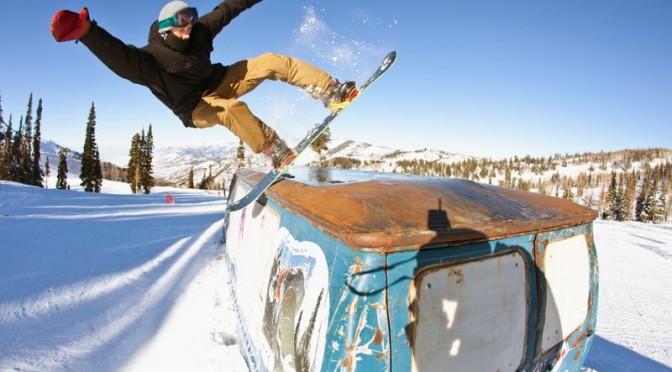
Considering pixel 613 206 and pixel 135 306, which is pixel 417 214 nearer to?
pixel 135 306

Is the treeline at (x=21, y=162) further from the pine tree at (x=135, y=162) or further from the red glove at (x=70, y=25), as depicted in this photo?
the red glove at (x=70, y=25)

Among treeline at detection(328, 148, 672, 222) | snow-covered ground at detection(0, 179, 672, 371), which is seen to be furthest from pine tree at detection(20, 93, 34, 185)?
treeline at detection(328, 148, 672, 222)

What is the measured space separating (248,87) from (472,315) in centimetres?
332

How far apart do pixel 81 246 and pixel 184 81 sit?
18.5ft

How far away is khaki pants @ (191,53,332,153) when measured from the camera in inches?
143

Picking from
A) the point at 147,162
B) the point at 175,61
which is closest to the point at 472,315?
the point at 175,61

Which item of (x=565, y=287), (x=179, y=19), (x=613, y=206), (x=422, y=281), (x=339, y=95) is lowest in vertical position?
(x=613, y=206)

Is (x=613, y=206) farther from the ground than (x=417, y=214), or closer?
closer

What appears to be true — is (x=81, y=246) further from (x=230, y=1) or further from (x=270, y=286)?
(x=270, y=286)

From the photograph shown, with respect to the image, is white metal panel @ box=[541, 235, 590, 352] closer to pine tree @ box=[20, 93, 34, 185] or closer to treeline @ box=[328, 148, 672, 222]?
pine tree @ box=[20, 93, 34, 185]

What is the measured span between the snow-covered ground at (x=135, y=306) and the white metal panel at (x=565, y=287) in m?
2.17

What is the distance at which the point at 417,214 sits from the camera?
174 cm

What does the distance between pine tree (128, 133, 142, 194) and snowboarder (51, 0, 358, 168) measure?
5664 cm

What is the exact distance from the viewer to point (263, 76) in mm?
3783
